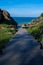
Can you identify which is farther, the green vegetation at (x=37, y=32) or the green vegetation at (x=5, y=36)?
the green vegetation at (x=37, y=32)

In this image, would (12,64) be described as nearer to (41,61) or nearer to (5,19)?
(41,61)

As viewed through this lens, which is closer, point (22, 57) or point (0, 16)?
point (22, 57)

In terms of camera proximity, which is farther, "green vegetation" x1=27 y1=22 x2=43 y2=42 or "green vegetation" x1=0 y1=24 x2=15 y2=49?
"green vegetation" x1=27 y1=22 x2=43 y2=42

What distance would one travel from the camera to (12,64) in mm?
9820

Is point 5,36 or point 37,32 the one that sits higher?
point 5,36

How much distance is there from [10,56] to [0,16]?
26673 millimetres

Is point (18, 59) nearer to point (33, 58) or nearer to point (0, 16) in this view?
point (33, 58)

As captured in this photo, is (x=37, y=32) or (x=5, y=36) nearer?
(x=5, y=36)

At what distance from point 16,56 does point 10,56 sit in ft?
1.00

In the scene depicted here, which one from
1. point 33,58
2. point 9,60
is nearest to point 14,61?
point 9,60

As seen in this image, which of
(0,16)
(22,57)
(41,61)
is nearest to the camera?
(41,61)

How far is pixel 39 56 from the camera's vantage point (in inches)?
458

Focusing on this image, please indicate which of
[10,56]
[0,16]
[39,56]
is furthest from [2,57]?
[0,16]

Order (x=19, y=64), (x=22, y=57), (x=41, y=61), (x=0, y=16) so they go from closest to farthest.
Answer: (x=19, y=64), (x=41, y=61), (x=22, y=57), (x=0, y=16)
